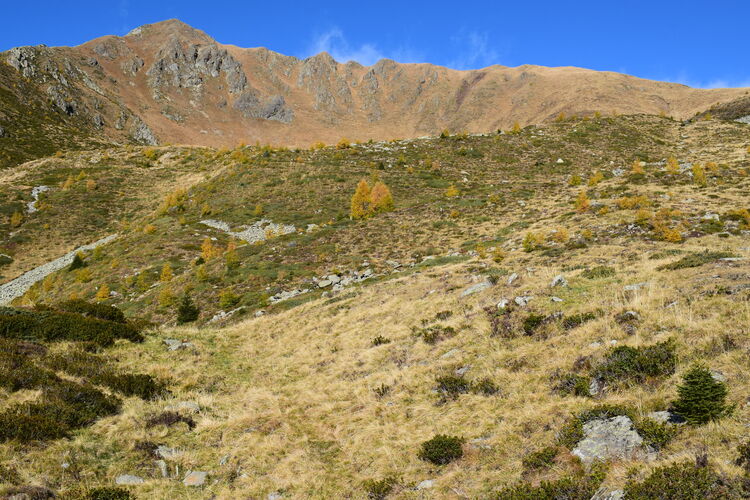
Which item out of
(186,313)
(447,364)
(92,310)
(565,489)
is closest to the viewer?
(565,489)

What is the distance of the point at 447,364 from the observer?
12.2 meters

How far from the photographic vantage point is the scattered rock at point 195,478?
850 cm

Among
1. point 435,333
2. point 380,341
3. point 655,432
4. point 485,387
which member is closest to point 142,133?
point 380,341

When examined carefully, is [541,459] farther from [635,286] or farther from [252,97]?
[252,97]

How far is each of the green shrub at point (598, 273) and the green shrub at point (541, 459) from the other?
10778 mm

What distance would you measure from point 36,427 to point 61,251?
56787mm

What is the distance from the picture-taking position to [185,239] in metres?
45.7

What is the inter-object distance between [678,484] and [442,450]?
4.15 meters

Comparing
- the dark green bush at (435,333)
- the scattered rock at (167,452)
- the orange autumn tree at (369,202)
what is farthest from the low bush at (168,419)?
the orange autumn tree at (369,202)

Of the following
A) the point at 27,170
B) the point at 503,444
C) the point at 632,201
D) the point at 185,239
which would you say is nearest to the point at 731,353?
the point at 503,444

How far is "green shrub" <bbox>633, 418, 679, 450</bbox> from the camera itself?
642 centimetres

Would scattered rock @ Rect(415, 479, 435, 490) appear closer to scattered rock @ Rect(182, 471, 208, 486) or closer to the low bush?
scattered rock @ Rect(182, 471, 208, 486)

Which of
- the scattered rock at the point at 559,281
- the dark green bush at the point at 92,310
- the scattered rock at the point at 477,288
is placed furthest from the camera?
the dark green bush at the point at 92,310

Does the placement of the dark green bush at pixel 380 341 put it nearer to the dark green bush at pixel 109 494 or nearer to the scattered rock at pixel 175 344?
the scattered rock at pixel 175 344
